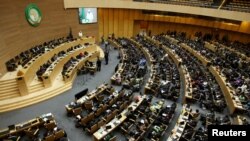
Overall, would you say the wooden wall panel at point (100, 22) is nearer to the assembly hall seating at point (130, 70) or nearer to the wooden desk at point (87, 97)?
the assembly hall seating at point (130, 70)

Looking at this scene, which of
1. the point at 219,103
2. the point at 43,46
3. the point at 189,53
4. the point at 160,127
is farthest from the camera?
the point at 189,53

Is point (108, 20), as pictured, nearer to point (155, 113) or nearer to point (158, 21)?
point (158, 21)

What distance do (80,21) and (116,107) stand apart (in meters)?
15.0

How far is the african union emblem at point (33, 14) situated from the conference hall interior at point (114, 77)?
0.09 metres

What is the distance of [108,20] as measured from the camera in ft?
91.4

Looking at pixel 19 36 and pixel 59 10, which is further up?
pixel 59 10

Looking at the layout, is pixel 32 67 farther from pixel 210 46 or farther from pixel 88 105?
pixel 210 46

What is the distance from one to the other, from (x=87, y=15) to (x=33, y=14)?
7150mm

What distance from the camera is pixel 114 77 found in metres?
15.7

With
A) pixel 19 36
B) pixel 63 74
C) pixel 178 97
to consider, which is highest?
pixel 19 36

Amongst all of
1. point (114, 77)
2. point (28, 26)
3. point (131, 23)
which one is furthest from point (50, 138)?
point (131, 23)

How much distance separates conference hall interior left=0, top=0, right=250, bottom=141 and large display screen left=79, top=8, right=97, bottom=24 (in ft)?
0.38

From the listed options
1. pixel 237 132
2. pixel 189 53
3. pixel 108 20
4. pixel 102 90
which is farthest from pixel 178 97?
pixel 108 20

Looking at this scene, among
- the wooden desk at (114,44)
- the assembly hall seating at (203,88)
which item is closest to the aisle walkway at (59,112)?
the assembly hall seating at (203,88)
